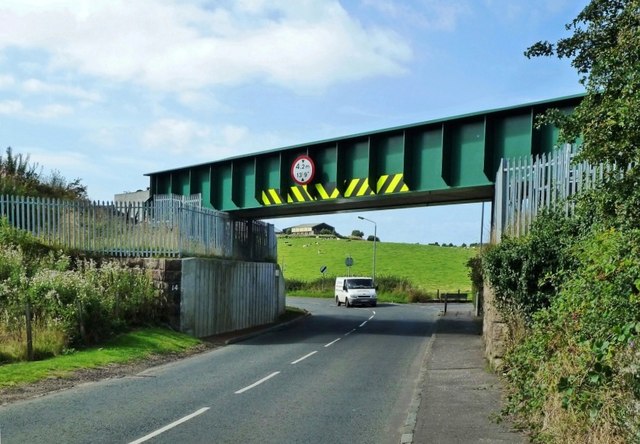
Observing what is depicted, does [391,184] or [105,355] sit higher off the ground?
[391,184]

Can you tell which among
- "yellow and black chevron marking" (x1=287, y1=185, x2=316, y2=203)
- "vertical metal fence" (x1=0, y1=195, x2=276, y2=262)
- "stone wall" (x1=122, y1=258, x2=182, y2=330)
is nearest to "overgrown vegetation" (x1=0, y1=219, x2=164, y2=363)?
"stone wall" (x1=122, y1=258, x2=182, y2=330)

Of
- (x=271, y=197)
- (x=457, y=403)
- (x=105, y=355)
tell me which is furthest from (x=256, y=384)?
(x=271, y=197)

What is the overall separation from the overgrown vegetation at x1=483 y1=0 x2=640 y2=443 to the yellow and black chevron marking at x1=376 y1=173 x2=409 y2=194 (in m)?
10.4

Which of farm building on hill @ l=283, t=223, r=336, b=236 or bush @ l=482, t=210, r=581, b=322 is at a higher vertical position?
farm building on hill @ l=283, t=223, r=336, b=236

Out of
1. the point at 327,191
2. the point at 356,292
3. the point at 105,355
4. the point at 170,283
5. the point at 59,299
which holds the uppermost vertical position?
the point at 327,191

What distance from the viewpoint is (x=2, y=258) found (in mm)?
17344

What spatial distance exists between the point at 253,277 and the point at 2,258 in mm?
11183

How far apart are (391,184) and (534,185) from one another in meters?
7.81

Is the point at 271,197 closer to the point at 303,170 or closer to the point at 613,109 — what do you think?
the point at 303,170

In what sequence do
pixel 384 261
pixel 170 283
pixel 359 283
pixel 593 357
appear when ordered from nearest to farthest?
pixel 593 357 < pixel 170 283 < pixel 359 283 < pixel 384 261

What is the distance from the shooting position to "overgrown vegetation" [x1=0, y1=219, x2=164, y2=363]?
580 inches

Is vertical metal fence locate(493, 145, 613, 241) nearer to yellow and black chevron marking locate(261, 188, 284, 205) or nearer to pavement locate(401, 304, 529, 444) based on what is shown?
pavement locate(401, 304, 529, 444)

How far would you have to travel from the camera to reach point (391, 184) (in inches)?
828

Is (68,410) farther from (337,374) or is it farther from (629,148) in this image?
(629,148)
